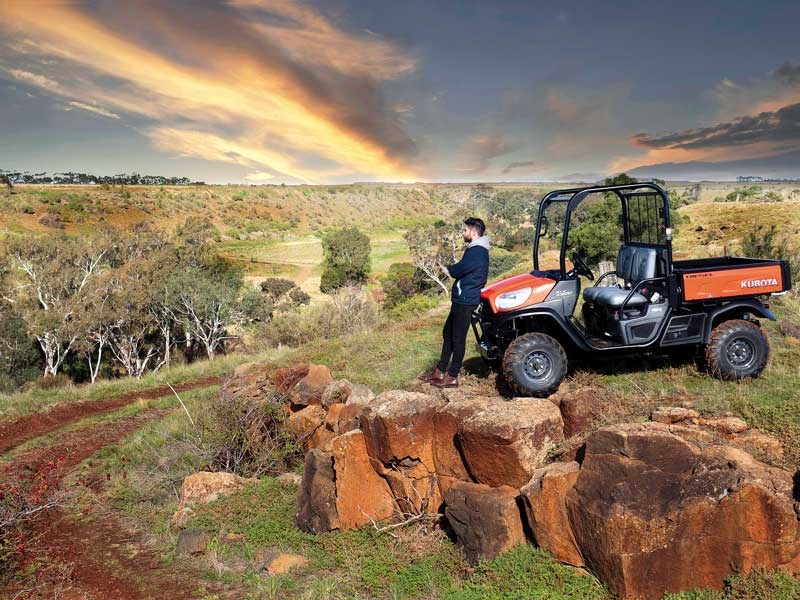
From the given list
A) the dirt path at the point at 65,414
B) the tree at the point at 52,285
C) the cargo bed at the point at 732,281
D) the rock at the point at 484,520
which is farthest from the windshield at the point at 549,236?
the tree at the point at 52,285

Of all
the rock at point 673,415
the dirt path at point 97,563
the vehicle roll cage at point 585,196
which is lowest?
the dirt path at point 97,563

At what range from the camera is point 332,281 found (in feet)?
162

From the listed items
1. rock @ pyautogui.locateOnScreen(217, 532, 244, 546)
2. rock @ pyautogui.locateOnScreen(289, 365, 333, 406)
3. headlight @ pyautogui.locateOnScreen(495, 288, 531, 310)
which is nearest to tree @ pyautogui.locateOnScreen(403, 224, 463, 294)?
rock @ pyautogui.locateOnScreen(289, 365, 333, 406)

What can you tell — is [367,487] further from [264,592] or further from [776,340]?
[776,340]

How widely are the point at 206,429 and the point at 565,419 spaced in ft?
23.0

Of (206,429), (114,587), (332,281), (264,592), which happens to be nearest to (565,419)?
(264,592)

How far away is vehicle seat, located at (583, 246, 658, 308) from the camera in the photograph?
7840 millimetres

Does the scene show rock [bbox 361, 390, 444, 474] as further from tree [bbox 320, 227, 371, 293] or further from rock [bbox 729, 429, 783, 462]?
tree [bbox 320, 227, 371, 293]

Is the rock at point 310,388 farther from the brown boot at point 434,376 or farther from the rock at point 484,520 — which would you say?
the rock at point 484,520

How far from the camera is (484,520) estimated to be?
20.6 ft

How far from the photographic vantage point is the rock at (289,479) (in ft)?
30.9

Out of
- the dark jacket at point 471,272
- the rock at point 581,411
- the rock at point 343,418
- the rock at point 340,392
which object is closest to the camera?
the rock at point 581,411

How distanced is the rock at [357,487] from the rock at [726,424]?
413 centimetres

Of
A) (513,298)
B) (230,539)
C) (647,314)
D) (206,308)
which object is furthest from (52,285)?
(647,314)
